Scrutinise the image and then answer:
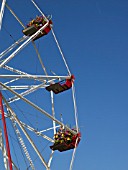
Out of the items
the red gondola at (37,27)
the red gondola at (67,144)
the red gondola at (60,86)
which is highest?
the red gondola at (37,27)

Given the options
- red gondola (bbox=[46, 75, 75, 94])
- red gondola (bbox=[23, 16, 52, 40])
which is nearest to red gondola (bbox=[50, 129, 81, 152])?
red gondola (bbox=[46, 75, 75, 94])

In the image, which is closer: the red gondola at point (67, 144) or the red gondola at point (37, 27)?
the red gondola at point (67, 144)

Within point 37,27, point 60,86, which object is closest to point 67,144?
point 60,86

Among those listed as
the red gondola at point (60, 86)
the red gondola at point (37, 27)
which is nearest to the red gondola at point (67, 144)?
the red gondola at point (60, 86)

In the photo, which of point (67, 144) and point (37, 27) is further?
point (37, 27)

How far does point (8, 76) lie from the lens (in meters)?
19.3

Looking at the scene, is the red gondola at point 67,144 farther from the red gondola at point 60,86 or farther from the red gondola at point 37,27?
the red gondola at point 37,27

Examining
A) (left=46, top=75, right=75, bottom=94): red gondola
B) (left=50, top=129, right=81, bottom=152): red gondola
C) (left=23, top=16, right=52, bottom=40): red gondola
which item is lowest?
(left=50, top=129, right=81, bottom=152): red gondola

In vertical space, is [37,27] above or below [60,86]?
above

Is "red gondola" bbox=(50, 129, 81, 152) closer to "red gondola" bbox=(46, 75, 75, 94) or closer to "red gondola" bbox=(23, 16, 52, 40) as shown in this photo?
"red gondola" bbox=(46, 75, 75, 94)

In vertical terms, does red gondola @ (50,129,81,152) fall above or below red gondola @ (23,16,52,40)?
below

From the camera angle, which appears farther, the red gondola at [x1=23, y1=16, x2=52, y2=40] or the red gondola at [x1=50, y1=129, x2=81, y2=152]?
the red gondola at [x1=23, y1=16, x2=52, y2=40]

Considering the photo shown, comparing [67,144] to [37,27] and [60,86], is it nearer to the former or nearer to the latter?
[60,86]

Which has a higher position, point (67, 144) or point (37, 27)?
point (37, 27)
